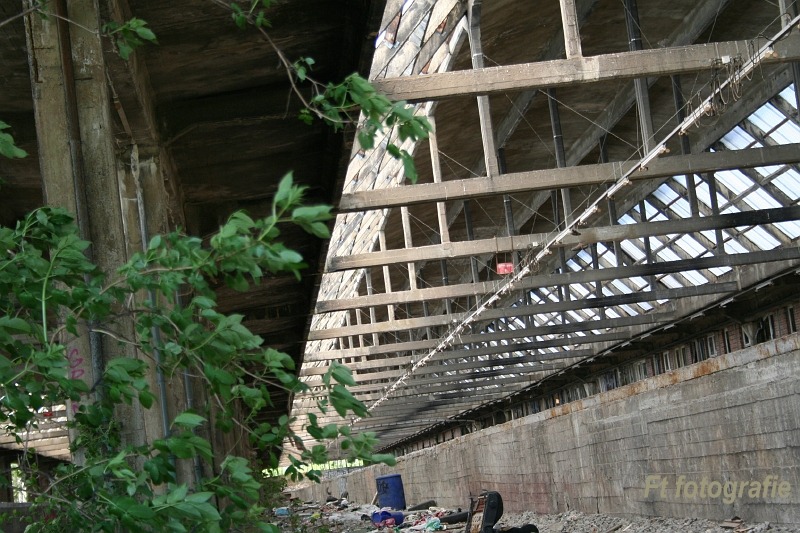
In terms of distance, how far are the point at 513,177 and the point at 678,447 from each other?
605 centimetres

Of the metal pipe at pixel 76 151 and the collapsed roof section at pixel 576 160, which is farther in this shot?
the collapsed roof section at pixel 576 160

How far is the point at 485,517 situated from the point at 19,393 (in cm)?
1344

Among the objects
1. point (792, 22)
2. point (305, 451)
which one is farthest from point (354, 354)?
point (305, 451)

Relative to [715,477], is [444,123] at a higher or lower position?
higher

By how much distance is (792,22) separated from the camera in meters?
11.8

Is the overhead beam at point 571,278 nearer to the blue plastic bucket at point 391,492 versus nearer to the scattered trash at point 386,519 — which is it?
the scattered trash at point 386,519

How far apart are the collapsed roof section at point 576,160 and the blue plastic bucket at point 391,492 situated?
18.5ft

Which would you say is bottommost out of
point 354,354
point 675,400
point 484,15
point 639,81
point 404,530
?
point 404,530

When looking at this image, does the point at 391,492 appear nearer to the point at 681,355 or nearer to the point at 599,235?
the point at 681,355

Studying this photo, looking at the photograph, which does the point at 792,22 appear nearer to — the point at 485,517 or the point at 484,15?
the point at 484,15

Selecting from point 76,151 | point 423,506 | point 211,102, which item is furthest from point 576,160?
point 76,151

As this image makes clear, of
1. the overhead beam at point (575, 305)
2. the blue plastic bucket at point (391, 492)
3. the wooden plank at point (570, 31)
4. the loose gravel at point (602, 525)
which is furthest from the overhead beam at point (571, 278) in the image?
the blue plastic bucket at point (391, 492)

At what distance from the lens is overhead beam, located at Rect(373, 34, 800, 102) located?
1230 cm

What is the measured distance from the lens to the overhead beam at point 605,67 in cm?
1230
